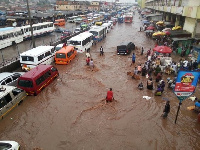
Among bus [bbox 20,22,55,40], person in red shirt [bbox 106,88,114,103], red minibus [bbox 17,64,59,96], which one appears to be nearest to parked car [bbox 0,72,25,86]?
red minibus [bbox 17,64,59,96]

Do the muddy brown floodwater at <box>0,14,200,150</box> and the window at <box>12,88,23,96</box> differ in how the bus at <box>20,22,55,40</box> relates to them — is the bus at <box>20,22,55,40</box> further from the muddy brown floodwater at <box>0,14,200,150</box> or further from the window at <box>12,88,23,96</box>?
the window at <box>12,88,23,96</box>

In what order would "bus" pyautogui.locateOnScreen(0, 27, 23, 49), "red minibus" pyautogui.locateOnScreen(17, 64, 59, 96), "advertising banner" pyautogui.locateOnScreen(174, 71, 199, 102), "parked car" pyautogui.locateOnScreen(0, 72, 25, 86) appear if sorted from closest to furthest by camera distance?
1. "advertising banner" pyautogui.locateOnScreen(174, 71, 199, 102)
2. "red minibus" pyautogui.locateOnScreen(17, 64, 59, 96)
3. "parked car" pyautogui.locateOnScreen(0, 72, 25, 86)
4. "bus" pyautogui.locateOnScreen(0, 27, 23, 49)

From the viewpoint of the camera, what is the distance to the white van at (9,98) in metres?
9.73

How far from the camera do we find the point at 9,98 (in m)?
10.3

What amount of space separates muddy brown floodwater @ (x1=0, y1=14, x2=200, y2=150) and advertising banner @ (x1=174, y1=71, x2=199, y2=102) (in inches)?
87.4

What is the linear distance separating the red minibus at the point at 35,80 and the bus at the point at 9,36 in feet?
40.5

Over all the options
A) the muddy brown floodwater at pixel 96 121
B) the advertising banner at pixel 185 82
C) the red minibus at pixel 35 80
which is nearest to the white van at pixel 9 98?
the muddy brown floodwater at pixel 96 121

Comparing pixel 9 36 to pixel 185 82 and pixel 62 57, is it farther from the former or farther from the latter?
pixel 185 82

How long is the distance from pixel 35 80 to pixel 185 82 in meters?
9.15

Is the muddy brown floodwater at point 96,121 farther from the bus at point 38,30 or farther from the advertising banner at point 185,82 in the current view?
the bus at point 38,30

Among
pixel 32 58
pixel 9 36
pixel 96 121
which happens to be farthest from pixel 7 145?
pixel 9 36

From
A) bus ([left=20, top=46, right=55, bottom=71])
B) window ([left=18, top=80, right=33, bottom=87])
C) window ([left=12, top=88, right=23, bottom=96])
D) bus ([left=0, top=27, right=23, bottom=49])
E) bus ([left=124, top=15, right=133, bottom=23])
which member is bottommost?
window ([left=12, top=88, right=23, bottom=96])

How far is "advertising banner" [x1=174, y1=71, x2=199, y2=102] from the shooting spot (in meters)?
7.76

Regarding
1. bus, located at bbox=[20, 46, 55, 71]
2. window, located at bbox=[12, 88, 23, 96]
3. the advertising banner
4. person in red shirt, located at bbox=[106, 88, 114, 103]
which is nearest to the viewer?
the advertising banner
